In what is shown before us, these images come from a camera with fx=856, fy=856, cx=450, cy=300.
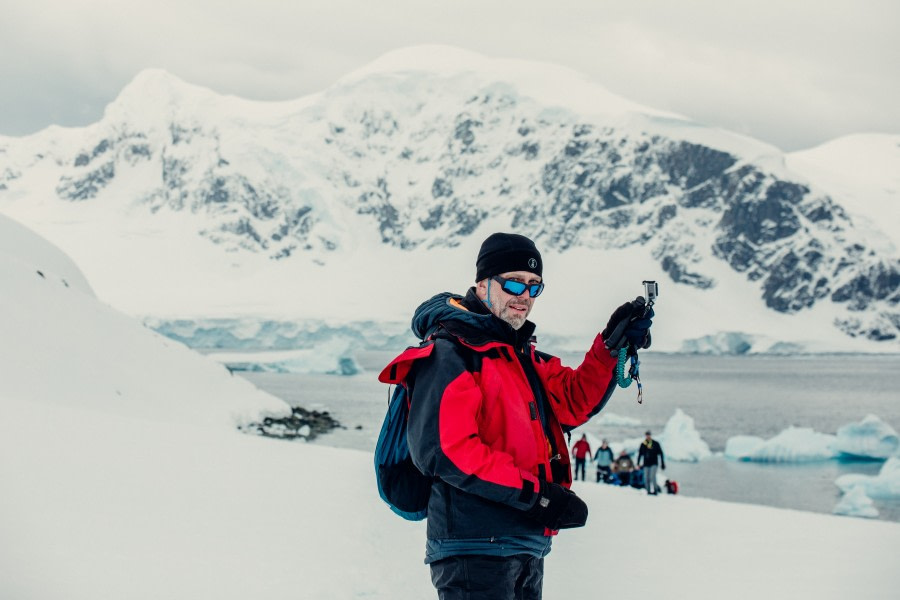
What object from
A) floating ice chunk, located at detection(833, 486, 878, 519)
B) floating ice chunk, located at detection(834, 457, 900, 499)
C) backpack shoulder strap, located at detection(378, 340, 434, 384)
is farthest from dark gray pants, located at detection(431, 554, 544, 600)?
floating ice chunk, located at detection(834, 457, 900, 499)

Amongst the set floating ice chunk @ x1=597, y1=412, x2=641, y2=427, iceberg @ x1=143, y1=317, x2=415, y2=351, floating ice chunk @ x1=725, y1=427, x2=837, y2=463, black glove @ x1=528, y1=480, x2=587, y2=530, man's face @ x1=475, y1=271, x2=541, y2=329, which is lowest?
floating ice chunk @ x1=725, y1=427, x2=837, y2=463

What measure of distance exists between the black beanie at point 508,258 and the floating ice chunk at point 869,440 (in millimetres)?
36182

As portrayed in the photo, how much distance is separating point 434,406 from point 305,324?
411 ft

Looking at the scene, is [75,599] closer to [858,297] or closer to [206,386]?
[206,386]

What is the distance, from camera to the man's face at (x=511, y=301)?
3.27 metres

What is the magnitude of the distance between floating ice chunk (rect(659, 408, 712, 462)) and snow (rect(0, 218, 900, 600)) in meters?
22.1

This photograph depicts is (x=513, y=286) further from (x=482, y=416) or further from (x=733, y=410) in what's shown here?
(x=733, y=410)

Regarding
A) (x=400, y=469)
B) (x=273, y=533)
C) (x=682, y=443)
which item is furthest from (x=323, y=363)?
(x=400, y=469)

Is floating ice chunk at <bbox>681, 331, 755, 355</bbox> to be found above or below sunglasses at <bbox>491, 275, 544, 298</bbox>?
above

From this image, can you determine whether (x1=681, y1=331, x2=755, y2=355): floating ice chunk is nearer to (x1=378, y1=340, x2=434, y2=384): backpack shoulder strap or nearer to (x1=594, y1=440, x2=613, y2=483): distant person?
(x1=594, y1=440, x2=613, y2=483): distant person

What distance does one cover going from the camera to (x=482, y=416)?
10.1ft

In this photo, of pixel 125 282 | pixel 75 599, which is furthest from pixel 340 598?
pixel 125 282

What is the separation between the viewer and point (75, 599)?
5.20 m

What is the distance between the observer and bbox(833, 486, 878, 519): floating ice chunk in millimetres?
23141
